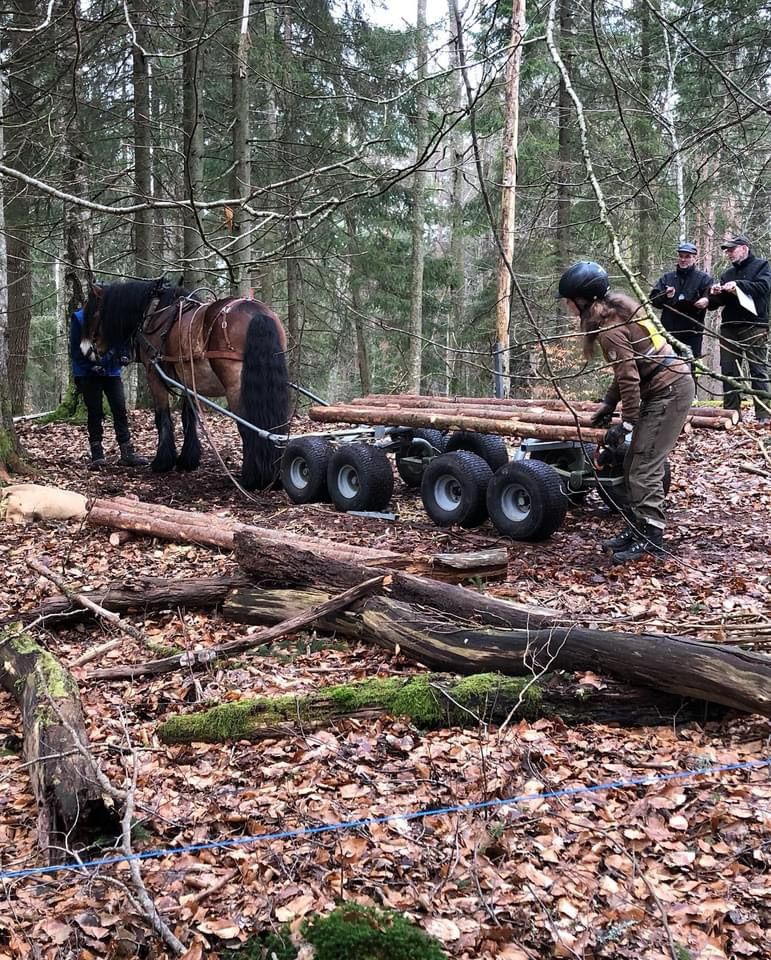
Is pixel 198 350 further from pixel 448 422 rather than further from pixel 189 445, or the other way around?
pixel 448 422

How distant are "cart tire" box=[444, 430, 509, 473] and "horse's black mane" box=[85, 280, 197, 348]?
13.1ft

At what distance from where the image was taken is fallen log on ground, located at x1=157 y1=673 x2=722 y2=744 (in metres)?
3.88

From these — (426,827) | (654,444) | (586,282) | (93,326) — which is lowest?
(426,827)

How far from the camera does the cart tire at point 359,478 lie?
788 cm

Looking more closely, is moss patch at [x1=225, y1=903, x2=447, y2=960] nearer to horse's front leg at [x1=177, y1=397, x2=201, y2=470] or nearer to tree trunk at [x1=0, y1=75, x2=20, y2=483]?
tree trunk at [x1=0, y1=75, x2=20, y2=483]

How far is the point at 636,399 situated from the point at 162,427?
586cm

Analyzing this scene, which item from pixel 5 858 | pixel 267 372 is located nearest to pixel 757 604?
pixel 5 858

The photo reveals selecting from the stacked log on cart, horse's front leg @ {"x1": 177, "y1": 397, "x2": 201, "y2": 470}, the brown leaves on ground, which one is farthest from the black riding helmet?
horse's front leg @ {"x1": 177, "y1": 397, "x2": 201, "y2": 470}

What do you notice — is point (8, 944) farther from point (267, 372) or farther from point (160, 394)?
point (160, 394)

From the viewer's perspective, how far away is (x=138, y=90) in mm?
12281

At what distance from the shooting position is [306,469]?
8.64 m

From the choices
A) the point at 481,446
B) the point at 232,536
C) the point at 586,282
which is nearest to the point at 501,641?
the point at 586,282

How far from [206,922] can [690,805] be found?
1.90 metres

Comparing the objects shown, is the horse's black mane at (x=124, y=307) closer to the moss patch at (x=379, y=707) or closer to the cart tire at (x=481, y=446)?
the cart tire at (x=481, y=446)
